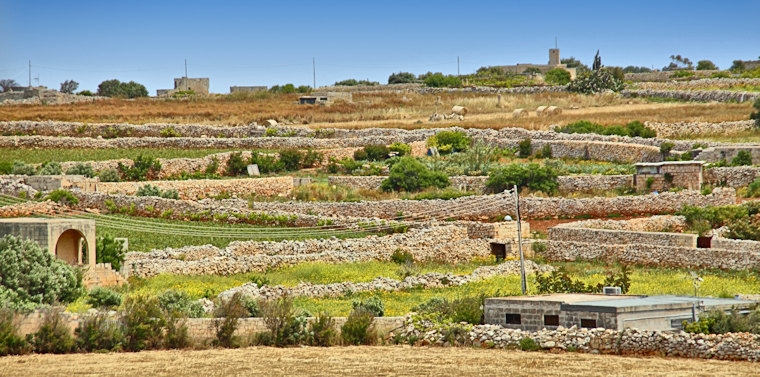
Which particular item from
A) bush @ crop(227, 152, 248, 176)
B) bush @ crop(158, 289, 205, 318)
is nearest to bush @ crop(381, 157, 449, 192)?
bush @ crop(227, 152, 248, 176)

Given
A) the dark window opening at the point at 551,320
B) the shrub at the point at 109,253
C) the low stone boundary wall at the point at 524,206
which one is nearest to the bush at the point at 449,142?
the low stone boundary wall at the point at 524,206

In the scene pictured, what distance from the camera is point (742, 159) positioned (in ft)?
188

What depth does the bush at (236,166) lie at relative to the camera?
202ft

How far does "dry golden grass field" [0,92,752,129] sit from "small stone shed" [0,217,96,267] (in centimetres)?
3494

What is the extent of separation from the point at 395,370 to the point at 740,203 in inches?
999

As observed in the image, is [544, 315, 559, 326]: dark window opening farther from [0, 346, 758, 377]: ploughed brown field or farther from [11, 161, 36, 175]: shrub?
[11, 161, 36, 175]: shrub

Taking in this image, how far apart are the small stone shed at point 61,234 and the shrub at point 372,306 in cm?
811

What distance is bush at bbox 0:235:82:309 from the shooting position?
35188mm

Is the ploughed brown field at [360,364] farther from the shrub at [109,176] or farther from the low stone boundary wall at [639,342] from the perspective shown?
the shrub at [109,176]

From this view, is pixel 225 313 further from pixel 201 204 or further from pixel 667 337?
pixel 201 204

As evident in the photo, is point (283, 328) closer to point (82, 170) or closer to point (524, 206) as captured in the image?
point (524, 206)

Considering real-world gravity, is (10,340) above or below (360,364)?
above

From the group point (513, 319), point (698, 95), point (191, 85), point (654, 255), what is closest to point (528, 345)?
point (513, 319)

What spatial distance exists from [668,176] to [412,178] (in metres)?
9.39
